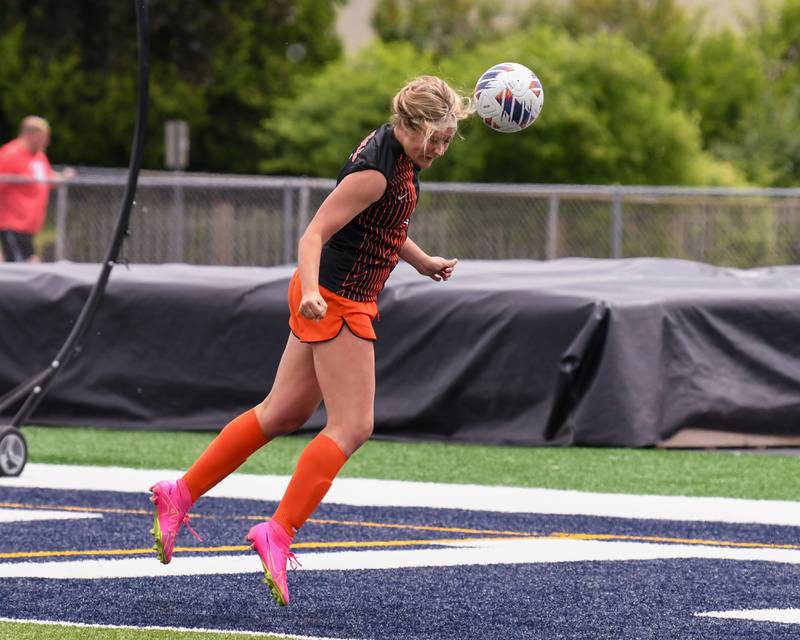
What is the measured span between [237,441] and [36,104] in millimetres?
55725

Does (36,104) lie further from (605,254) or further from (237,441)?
(237,441)

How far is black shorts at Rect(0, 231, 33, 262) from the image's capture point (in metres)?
17.0

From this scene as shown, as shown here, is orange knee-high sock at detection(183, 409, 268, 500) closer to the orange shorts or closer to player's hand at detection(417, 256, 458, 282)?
the orange shorts

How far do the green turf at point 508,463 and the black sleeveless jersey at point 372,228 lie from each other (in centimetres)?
359

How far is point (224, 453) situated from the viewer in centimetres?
596

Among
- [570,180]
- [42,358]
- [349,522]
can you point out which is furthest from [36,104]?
[349,522]

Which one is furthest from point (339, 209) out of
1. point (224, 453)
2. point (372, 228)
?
point (224, 453)

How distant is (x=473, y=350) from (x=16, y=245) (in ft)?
24.4

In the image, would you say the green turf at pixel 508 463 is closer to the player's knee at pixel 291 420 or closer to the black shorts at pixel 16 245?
the player's knee at pixel 291 420

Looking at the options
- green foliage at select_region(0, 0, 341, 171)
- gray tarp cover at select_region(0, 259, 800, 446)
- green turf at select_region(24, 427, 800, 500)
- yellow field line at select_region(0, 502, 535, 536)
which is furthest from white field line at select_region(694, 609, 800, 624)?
green foliage at select_region(0, 0, 341, 171)

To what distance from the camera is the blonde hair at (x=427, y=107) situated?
5.65 meters

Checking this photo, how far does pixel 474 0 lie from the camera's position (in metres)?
85.3

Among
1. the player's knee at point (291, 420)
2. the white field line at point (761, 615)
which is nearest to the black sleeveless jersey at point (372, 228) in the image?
the player's knee at point (291, 420)

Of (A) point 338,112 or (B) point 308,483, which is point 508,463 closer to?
(B) point 308,483
